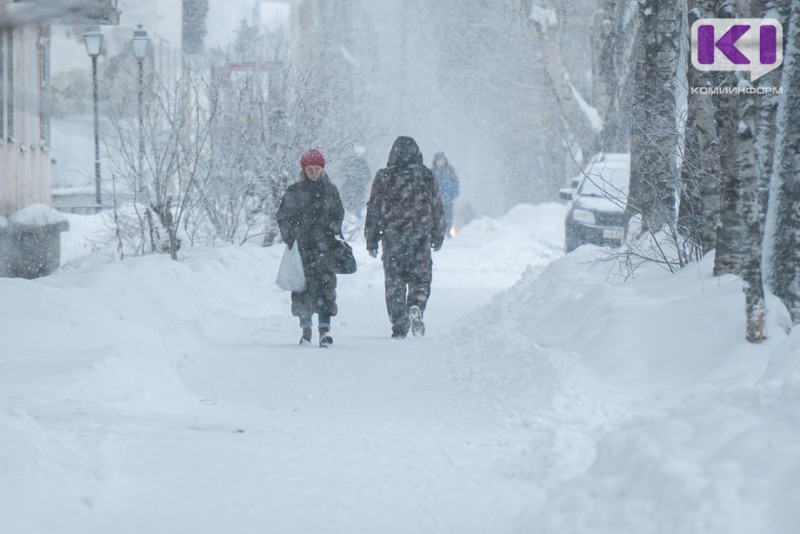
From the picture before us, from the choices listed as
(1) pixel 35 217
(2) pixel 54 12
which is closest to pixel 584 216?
(1) pixel 35 217

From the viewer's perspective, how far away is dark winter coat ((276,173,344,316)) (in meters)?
10.9

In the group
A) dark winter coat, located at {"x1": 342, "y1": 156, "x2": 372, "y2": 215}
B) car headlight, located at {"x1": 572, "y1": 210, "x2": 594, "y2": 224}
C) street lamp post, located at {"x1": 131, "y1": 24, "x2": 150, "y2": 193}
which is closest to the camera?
street lamp post, located at {"x1": 131, "y1": 24, "x2": 150, "y2": 193}

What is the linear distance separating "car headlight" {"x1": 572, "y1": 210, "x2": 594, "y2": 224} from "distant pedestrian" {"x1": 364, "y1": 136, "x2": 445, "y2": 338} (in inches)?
330

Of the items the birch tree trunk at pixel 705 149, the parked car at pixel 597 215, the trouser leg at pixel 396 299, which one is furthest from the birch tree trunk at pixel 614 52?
the birch tree trunk at pixel 705 149

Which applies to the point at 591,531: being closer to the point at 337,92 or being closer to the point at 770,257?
the point at 770,257

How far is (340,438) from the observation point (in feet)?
20.7

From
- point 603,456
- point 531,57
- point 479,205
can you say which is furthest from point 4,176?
point 479,205

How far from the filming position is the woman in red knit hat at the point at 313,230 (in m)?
10.9

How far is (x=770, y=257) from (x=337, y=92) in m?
13.8

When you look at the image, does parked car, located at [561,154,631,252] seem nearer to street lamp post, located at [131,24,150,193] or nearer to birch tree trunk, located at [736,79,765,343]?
street lamp post, located at [131,24,150,193]

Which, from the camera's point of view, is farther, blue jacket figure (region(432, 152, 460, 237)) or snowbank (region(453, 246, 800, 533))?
blue jacket figure (region(432, 152, 460, 237))

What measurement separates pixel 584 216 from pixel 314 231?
31.2 ft

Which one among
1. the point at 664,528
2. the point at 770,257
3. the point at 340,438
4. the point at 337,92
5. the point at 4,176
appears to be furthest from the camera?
the point at 337,92

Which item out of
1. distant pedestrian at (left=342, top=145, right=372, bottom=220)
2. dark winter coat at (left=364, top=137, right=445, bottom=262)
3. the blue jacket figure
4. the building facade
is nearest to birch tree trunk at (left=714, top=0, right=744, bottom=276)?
dark winter coat at (left=364, top=137, right=445, bottom=262)
